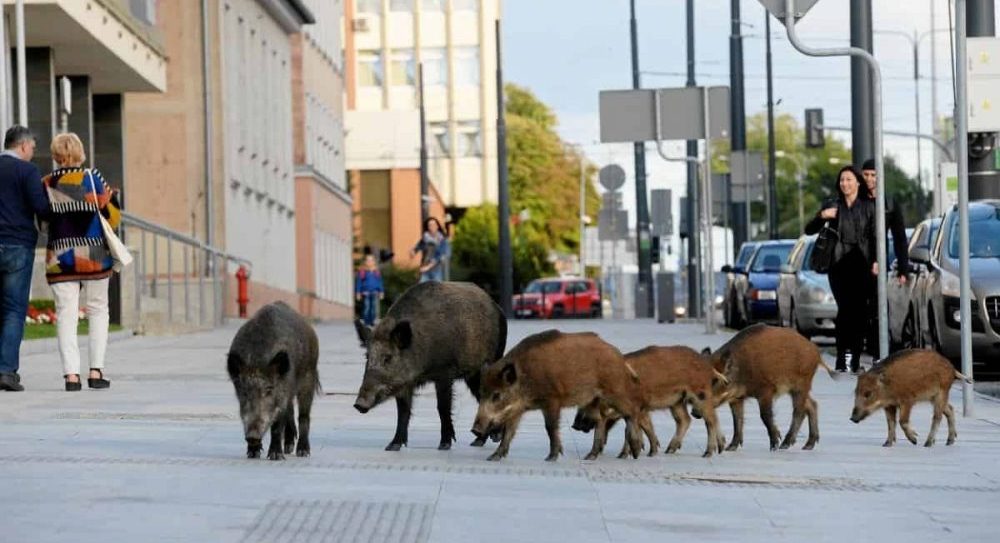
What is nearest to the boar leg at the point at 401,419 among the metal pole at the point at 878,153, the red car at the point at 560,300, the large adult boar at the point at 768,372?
the large adult boar at the point at 768,372

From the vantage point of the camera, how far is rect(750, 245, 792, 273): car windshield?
139 feet

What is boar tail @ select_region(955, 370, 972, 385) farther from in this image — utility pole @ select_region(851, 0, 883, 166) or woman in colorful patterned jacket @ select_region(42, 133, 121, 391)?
utility pole @ select_region(851, 0, 883, 166)

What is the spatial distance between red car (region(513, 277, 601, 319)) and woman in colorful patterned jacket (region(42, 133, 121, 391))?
6376 cm

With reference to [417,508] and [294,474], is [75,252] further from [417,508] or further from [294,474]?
[417,508]

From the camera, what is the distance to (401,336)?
1314 cm

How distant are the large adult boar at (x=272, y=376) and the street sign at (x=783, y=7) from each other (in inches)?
255

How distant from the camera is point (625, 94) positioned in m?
35.5

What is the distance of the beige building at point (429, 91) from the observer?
11269 cm

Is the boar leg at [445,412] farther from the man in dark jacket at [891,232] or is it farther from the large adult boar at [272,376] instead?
the man in dark jacket at [891,232]

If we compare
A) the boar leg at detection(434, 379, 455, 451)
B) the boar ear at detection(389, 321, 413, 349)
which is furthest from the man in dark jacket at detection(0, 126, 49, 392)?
the boar ear at detection(389, 321, 413, 349)

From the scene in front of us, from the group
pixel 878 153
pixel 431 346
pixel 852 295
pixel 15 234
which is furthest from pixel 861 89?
pixel 431 346

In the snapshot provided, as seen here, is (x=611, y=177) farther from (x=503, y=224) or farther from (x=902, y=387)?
(x=902, y=387)

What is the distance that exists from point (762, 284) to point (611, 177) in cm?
2282

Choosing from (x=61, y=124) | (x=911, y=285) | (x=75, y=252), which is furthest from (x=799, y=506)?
(x=61, y=124)
